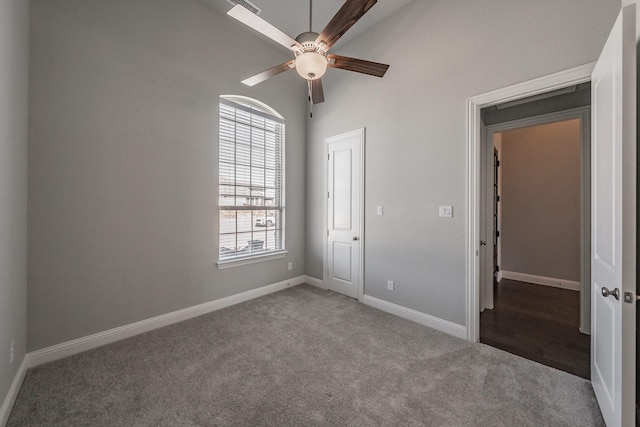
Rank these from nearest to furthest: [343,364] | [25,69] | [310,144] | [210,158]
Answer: [25,69], [343,364], [210,158], [310,144]

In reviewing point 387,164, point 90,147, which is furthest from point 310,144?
point 90,147

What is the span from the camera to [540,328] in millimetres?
2809

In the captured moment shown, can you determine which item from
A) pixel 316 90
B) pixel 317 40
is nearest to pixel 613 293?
pixel 317 40

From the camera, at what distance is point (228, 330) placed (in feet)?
8.93

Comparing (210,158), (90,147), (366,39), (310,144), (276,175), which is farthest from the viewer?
(310,144)

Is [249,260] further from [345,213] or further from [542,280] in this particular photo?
[542,280]

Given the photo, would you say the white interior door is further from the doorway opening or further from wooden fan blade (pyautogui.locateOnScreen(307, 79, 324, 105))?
the doorway opening

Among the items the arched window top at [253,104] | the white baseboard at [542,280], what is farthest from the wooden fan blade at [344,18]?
the white baseboard at [542,280]

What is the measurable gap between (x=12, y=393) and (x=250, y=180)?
2735 mm

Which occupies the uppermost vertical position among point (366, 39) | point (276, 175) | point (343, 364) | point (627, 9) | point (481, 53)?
point (366, 39)

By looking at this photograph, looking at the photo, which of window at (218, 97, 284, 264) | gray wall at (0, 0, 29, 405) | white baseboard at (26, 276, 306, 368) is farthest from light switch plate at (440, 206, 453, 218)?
gray wall at (0, 0, 29, 405)

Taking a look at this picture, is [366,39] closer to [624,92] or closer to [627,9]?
[627,9]

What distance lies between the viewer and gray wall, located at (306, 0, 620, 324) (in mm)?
2117

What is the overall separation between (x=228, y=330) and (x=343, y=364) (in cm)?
129
